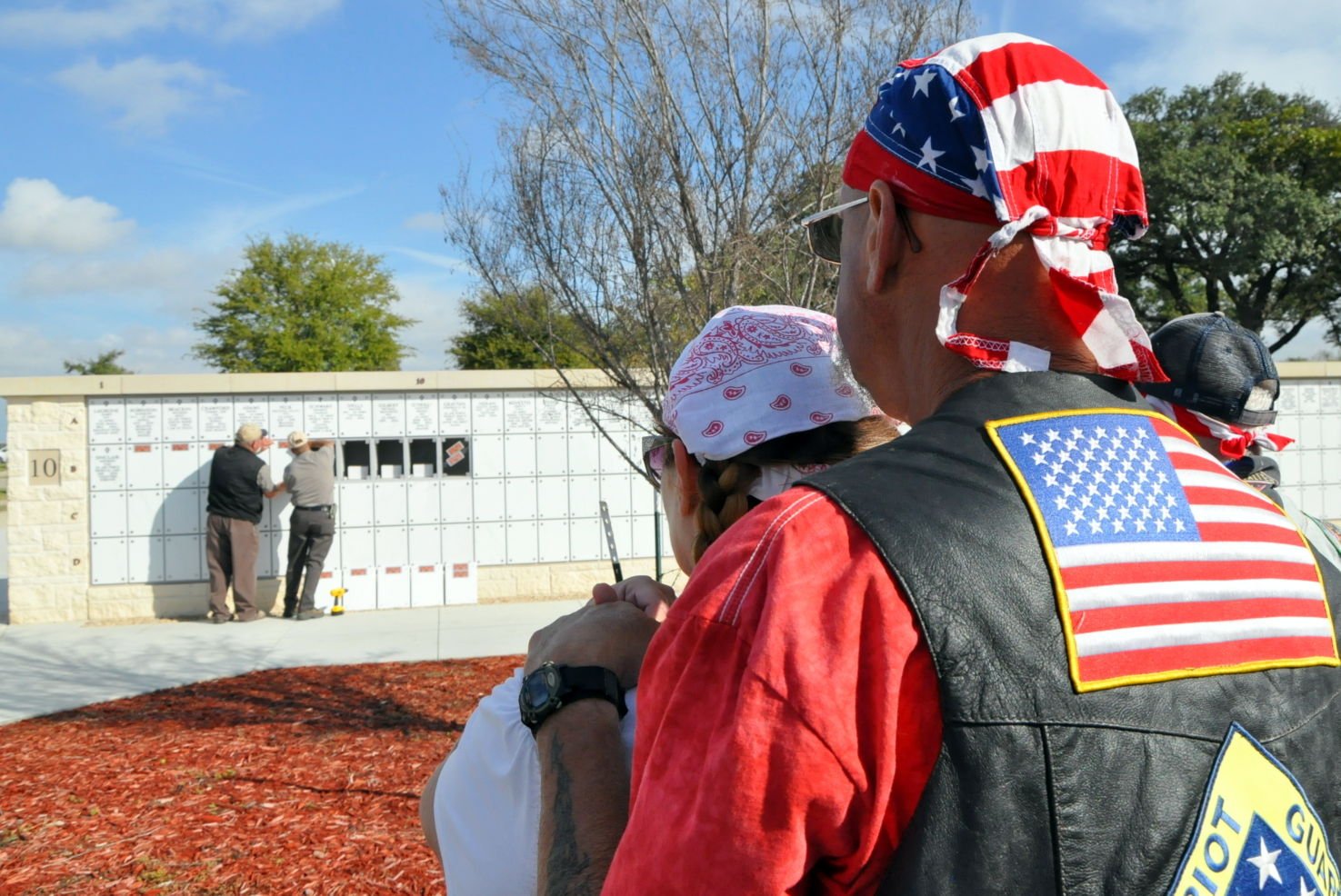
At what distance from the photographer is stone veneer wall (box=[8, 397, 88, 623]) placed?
34.6 feet

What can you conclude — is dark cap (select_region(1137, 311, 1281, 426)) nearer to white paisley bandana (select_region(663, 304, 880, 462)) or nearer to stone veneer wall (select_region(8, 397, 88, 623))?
white paisley bandana (select_region(663, 304, 880, 462))

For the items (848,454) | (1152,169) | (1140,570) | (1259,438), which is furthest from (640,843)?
(1152,169)

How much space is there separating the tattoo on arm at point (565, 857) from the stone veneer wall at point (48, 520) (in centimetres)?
1118

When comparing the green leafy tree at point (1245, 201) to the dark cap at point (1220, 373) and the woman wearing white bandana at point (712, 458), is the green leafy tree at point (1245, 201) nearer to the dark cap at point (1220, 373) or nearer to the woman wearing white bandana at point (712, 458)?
the dark cap at point (1220, 373)

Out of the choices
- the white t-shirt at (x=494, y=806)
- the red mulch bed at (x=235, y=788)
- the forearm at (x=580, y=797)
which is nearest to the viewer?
the forearm at (x=580, y=797)

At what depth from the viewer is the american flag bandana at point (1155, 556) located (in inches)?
36.2

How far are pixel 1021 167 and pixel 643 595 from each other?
2.85ft

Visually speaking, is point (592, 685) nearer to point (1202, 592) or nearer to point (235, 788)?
point (1202, 592)

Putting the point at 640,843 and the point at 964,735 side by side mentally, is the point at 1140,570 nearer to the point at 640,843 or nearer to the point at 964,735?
the point at 964,735

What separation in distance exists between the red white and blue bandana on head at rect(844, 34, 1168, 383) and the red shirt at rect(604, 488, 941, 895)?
13.7 inches

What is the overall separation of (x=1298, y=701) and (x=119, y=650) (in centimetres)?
1014

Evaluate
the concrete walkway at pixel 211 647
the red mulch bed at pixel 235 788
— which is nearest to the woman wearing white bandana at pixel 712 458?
the red mulch bed at pixel 235 788

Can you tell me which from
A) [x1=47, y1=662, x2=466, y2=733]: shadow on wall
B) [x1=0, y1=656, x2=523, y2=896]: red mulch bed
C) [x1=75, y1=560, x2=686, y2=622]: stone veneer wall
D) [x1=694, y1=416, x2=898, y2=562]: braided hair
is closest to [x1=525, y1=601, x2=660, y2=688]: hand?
[x1=694, y1=416, x2=898, y2=562]: braided hair

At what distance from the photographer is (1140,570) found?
0.96 metres
